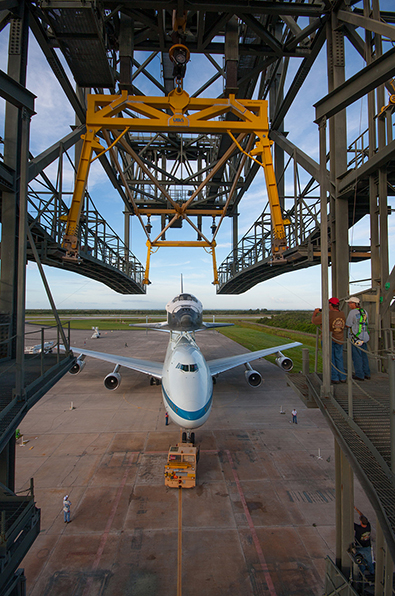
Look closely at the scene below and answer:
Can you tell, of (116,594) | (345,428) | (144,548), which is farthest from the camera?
(144,548)

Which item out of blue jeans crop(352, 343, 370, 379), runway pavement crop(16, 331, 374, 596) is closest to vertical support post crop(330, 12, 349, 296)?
blue jeans crop(352, 343, 370, 379)

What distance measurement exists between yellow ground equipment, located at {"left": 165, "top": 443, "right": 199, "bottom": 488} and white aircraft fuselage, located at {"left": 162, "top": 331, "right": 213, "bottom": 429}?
1075 millimetres

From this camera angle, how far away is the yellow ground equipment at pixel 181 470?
34.7ft

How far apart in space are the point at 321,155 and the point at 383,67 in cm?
184

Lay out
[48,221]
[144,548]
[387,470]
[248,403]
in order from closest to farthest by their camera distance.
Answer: [387,470] < [144,548] < [48,221] < [248,403]

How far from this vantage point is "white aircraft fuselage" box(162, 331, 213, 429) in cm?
1172

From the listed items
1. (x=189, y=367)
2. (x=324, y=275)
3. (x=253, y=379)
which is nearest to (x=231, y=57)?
(x=324, y=275)

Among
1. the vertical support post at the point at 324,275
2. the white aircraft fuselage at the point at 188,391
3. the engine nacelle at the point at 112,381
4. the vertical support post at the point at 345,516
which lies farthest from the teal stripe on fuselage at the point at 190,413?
the engine nacelle at the point at 112,381

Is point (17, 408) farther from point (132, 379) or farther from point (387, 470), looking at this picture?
point (132, 379)

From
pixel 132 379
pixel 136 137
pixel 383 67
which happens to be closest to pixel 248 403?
pixel 132 379

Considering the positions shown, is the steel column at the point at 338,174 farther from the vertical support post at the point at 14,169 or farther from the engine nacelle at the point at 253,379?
the engine nacelle at the point at 253,379

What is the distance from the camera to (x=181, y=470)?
10805 mm

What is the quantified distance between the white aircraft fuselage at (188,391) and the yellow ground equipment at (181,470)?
3.53ft

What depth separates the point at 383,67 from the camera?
18.5 feet
